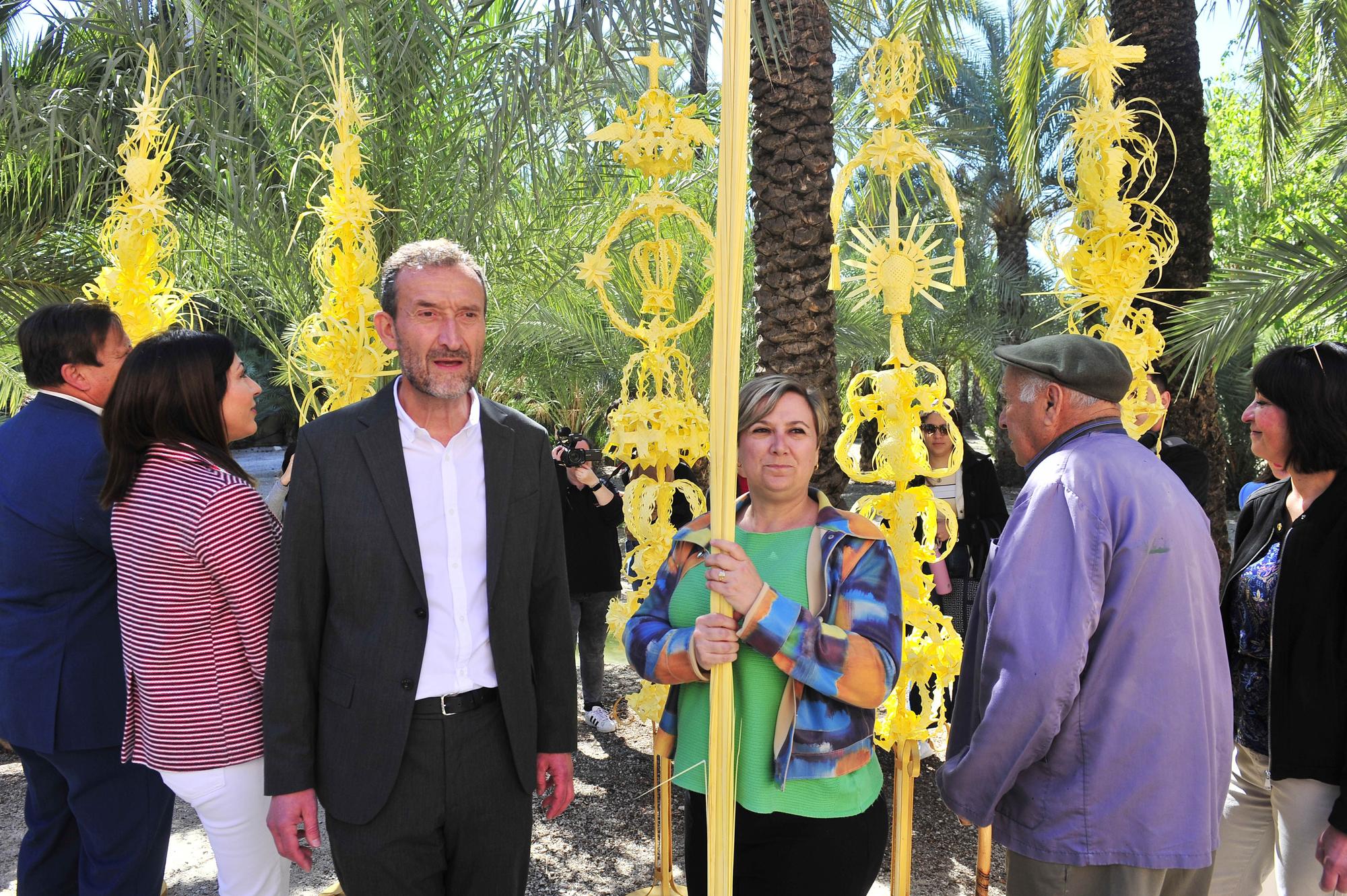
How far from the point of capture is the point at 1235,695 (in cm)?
264

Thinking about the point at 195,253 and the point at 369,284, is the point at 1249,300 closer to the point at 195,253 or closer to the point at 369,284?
the point at 369,284

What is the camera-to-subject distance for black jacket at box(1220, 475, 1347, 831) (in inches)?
90.0

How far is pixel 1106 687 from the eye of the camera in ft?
6.11

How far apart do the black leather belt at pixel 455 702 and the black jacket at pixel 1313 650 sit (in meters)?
1.91

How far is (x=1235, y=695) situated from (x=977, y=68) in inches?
642

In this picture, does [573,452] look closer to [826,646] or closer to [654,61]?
[654,61]

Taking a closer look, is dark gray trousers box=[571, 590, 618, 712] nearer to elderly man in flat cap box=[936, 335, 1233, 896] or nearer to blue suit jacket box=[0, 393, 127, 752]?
blue suit jacket box=[0, 393, 127, 752]

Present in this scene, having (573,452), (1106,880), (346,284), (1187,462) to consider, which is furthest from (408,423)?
(573,452)

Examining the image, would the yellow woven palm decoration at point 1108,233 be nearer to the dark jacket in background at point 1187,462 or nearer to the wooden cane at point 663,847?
the dark jacket in background at point 1187,462

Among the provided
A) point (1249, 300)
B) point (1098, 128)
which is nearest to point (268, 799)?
point (1098, 128)

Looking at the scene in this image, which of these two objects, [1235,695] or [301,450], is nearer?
[301,450]

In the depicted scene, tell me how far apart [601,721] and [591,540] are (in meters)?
1.04

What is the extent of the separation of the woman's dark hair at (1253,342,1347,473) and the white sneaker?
3836 millimetres

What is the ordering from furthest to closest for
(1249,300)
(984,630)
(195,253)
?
(195,253), (1249,300), (984,630)
